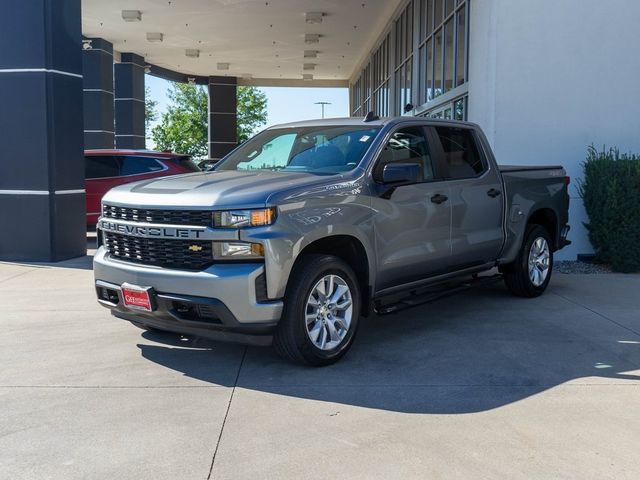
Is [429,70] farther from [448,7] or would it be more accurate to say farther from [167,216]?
[167,216]

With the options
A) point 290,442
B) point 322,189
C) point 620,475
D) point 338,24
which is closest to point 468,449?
point 620,475

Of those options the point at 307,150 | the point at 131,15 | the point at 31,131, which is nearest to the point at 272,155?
the point at 307,150

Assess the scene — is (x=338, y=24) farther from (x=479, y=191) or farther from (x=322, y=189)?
(x=322, y=189)

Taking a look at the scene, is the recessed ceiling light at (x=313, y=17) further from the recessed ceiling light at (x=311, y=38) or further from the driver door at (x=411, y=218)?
the driver door at (x=411, y=218)

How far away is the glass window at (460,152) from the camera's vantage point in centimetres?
638

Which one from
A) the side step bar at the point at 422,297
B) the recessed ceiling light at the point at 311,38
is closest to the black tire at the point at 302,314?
the side step bar at the point at 422,297

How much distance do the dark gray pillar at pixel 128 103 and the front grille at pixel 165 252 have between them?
23.7m

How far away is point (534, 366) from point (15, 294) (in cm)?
593

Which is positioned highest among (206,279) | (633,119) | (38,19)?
(38,19)

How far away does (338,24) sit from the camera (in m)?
23.2

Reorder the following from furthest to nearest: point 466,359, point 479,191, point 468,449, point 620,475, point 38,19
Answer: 1. point 38,19
2. point 479,191
3. point 466,359
4. point 468,449
5. point 620,475

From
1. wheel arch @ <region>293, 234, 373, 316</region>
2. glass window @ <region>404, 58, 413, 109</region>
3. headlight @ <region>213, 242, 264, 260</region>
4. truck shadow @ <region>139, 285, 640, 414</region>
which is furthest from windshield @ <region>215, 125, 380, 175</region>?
glass window @ <region>404, 58, 413, 109</region>

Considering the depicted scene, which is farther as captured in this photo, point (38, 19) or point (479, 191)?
point (38, 19)

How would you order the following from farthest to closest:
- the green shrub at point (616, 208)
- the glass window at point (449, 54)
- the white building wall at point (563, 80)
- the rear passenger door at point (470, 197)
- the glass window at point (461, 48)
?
the glass window at point (449, 54), the glass window at point (461, 48), the white building wall at point (563, 80), the green shrub at point (616, 208), the rear passenger door at point (470, 197)
